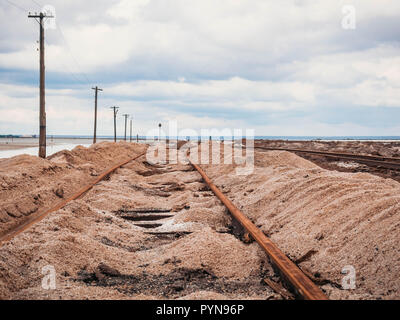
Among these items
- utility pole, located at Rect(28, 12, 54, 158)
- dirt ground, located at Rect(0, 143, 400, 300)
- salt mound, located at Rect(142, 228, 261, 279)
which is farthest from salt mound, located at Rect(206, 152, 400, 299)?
utility pole, located at Rect(28, 12, 54, 158)

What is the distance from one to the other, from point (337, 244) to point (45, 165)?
10.5 m

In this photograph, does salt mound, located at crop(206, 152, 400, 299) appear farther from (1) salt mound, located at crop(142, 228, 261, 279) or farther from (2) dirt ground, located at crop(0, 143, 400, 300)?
(1) salt mound, located at crop(142, 228, 261, 279)

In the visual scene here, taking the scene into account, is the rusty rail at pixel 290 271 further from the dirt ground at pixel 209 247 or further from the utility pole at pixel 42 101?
the utility pole at pixel 42 101

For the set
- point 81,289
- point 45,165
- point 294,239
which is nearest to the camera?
point 81,289

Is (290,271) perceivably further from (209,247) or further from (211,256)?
(209,247)

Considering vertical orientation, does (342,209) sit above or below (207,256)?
above

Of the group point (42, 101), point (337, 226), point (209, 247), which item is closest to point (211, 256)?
point (209, 247)

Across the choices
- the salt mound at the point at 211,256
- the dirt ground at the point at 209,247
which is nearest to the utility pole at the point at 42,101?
the dirt ground at the point at 209,247

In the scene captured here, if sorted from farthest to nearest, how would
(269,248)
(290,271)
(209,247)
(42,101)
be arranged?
1. (42,101)
2. (209,247)
3. (269,248)
4. (290,271)

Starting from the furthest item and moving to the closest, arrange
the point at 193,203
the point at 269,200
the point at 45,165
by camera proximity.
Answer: the point at 45,165, the point at 193,203, the point at 269,200
